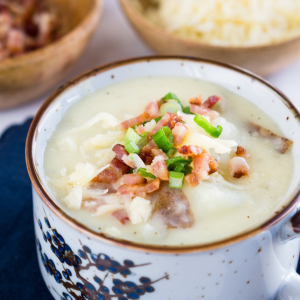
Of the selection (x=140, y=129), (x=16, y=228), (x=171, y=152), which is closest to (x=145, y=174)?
(x=171, y=152)

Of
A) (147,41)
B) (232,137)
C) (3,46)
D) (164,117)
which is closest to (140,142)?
(164,117)

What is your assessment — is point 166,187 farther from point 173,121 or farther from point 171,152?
point 173,121

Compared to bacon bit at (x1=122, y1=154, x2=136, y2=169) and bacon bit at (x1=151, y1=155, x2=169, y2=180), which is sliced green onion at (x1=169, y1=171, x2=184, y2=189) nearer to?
bacon bit at (x1=151, y1=155, x2=169, y2=180)

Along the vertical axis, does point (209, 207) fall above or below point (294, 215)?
below

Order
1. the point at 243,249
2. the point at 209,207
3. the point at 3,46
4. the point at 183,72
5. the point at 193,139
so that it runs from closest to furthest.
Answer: the point at 243,249, the point at 209,207, the point at 193,139, the point at 183,72, the point at 3,46

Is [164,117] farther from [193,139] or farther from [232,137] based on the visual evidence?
[232,137]

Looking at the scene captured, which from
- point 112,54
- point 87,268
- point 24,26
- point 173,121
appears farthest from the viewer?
point 112,54

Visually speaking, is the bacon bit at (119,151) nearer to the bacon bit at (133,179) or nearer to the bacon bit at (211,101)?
the bacon bit at (133,179)
